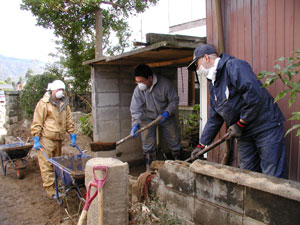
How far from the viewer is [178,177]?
3.17 meters

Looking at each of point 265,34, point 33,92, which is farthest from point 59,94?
point 33,92

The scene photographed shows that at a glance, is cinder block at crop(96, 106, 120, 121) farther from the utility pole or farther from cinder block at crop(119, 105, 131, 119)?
the utility pole

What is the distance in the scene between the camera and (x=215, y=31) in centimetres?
383

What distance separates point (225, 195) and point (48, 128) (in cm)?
361

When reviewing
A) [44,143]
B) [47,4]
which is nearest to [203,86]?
[44,143]

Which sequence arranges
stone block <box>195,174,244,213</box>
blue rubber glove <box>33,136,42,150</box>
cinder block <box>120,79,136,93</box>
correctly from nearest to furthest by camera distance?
1. stone block <box>195,174,244,213</box>
2. blue rubber glove <box>33,136,42,150</box>
3. cinder block <box>120,79,136,93</box>

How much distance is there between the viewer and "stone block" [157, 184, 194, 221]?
3.02m

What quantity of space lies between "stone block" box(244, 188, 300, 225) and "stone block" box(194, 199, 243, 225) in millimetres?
157

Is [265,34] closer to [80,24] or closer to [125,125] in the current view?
[125,125]

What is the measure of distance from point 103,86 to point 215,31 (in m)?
3.04

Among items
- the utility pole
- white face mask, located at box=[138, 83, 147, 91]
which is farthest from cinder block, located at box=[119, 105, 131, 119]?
the utility pole

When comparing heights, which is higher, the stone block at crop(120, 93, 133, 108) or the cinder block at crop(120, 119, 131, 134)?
the stone block at crop(120, 93, 133, 108)

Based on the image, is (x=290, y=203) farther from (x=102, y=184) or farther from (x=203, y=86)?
(x=203, y=86)

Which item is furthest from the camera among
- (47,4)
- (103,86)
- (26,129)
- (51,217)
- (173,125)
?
(26,129)
